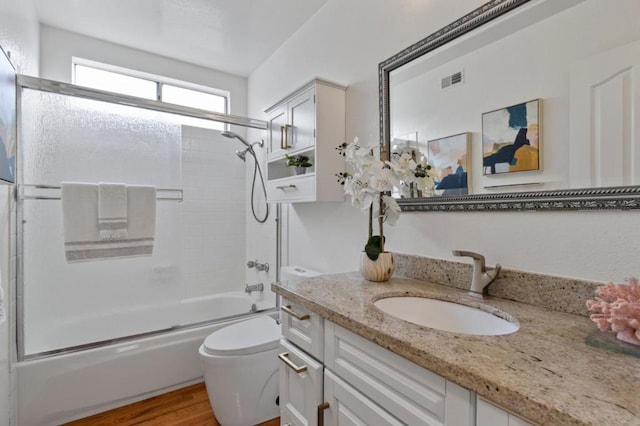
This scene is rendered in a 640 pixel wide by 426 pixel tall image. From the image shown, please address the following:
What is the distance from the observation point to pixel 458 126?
1.23 metres

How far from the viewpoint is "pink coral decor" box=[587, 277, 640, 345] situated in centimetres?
63

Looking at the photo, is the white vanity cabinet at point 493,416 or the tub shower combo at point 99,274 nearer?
the white vanity cabinet at point 493,416

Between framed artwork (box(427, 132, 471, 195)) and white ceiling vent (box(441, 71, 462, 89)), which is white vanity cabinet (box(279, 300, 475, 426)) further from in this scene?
white ceiling vent (box(441, 71, 462, 89))

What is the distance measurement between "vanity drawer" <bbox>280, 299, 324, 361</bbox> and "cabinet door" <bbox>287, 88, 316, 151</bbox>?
37.8 inches

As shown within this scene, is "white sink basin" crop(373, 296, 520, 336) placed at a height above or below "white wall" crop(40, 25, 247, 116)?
below

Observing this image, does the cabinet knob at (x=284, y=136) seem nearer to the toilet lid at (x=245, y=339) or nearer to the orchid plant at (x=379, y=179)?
the orchid plant at (x=379, y=179)

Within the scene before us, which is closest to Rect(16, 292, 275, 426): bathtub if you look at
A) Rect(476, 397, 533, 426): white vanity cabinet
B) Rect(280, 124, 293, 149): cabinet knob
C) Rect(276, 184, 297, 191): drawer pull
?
Rect(276, 184, 297, 191): drawer pull

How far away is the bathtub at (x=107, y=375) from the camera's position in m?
1.72

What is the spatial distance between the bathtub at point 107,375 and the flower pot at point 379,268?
1.49 meters

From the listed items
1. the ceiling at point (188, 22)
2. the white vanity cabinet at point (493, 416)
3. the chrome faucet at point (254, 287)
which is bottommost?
the chrome faucet at point (254, 287)

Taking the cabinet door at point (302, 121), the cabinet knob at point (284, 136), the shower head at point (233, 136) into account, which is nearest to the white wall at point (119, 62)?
the shower head at point (233, 136)

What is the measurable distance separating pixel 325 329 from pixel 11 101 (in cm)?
185

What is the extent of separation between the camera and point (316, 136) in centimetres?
174

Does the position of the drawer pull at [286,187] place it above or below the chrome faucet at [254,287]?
above
